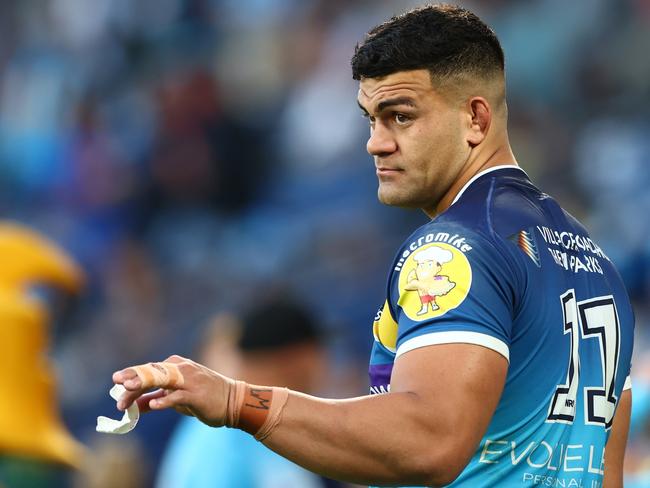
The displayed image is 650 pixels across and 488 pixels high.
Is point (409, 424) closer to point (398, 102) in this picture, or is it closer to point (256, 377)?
point (398, 102)

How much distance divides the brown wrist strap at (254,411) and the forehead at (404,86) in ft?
2.75

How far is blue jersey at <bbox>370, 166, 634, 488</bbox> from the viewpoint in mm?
2771

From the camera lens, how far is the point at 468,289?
108 inches

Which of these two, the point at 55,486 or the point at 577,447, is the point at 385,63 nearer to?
the point at 577,447

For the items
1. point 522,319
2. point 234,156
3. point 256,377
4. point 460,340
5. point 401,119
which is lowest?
point 460,340

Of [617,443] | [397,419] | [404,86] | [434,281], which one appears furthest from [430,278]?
[617,443]

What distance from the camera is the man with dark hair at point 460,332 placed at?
8.73 feet

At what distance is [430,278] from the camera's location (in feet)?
9.18

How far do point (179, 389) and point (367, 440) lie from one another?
409 millimetres

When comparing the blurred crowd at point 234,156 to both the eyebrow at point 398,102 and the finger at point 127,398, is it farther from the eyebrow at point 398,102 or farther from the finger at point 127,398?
the finger at point 127,398

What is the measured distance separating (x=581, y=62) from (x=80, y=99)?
19.1 ft

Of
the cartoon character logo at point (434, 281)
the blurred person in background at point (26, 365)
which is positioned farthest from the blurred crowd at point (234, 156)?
the cartoon character logo at point (434, 281)

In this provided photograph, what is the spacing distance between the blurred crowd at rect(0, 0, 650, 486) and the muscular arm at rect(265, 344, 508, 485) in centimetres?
578

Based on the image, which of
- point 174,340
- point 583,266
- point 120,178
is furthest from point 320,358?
point 120,178
